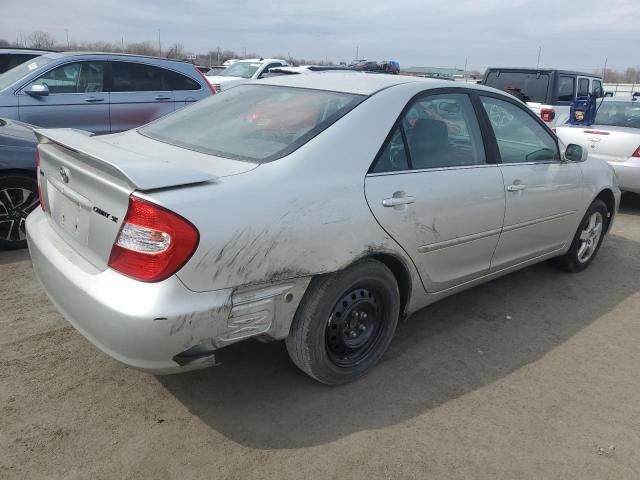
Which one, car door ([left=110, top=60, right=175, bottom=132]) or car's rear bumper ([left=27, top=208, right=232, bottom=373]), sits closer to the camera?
car's rear bumper ([left=27, top=208, right=232, bottom=373])

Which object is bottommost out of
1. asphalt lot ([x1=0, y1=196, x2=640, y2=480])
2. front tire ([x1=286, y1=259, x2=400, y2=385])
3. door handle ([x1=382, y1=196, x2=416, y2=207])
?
asphalt lot ([x1=0, y1=196, x2=640, y2=480])

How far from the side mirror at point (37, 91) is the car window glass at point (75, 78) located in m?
0.16

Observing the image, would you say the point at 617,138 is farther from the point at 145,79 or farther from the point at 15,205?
the point at 15,205

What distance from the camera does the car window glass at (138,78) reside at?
22.0 feet

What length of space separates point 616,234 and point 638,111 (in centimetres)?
247

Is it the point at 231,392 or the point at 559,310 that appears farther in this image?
the point at 559,310

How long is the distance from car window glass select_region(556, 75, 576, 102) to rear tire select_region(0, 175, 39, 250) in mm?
9197

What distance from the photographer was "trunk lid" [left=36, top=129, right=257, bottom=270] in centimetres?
212

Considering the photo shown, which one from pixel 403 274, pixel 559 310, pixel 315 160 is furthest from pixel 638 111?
pixel 315 160

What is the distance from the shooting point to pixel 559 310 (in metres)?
3.98

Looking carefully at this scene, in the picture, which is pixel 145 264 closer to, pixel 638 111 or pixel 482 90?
pixel 482 90

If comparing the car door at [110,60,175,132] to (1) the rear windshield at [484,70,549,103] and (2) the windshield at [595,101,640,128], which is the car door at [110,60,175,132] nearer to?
(2) the windshield at [595,101,640,128]

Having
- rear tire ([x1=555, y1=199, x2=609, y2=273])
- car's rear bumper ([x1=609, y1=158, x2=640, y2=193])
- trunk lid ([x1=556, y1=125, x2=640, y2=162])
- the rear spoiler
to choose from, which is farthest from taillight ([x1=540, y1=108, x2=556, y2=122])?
the rear spoiler

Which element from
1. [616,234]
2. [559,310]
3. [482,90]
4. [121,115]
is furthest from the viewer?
[121,115]
